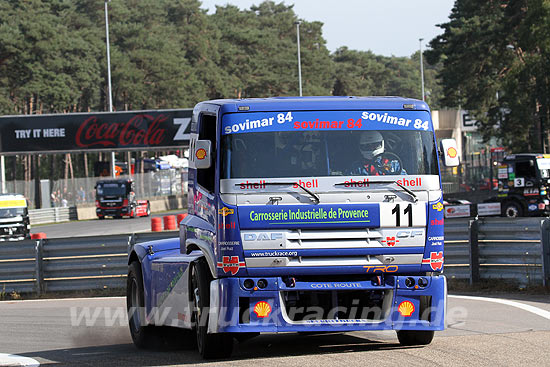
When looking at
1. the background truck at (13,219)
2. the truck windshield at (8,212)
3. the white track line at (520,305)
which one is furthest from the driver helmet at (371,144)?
the truck windshield at (8,212)

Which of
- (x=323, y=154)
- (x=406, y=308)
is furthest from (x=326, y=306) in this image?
(x=323, y=154)

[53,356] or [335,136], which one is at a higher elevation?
[335,136]

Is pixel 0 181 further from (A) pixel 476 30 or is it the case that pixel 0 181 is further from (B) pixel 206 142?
(B) pixel 206 142

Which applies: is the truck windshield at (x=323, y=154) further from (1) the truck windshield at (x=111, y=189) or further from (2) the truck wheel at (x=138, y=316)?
(1) the truck windshield at (x=111, y=189)

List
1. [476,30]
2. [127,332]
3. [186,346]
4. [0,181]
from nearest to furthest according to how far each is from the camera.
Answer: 1. [186,346]
2. [127,332]
3. [0,181]
4. [476,30]

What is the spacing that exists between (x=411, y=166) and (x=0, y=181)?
5550 cm

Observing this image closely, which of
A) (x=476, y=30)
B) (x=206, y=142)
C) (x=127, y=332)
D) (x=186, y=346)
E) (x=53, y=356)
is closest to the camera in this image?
(x=206, y=142)

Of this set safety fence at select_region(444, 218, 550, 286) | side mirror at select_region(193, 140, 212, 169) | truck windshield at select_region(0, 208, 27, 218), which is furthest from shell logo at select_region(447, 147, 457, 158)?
truck windshield at select_region(0, 208, 27, 218)

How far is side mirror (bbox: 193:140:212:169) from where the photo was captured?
9805 mm

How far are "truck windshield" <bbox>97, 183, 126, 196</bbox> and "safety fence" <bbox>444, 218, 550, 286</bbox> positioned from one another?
46183 mm

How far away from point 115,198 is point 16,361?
5226cm

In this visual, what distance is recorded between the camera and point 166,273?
11172mm

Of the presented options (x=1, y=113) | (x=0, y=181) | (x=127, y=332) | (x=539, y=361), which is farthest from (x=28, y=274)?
(x=1, y=113)

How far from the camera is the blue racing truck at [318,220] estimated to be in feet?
31.4
